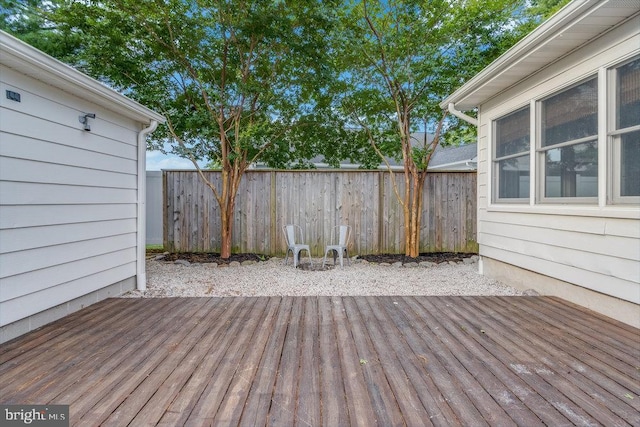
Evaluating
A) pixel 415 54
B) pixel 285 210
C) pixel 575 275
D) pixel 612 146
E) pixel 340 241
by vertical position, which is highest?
pixel 415 54

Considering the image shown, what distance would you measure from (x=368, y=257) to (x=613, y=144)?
3.69 m

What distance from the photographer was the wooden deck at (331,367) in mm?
1603

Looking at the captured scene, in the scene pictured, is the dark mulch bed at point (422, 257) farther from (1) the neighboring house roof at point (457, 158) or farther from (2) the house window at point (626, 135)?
(1) the neighboring house roof at point (457, 158)

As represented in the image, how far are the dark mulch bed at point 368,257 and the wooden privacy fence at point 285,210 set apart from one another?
19 cm

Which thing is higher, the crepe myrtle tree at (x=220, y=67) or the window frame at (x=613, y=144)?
the crepe myrtle tree at (x=220, y=67)

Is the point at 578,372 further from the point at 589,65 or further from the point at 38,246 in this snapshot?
the point at 38,246

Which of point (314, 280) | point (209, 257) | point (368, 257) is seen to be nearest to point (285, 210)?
point (209, 257)

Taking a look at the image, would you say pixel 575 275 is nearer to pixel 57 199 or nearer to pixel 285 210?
pixel 285 210

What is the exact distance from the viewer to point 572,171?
3186 millimetres

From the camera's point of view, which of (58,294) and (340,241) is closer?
(58,294)

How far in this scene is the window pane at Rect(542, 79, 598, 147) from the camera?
9.53 ft

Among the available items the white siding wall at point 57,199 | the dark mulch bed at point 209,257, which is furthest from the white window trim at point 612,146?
the white siding wall at point 57,199

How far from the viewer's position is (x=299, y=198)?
5906mm

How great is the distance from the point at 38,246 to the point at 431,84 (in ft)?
18.7
